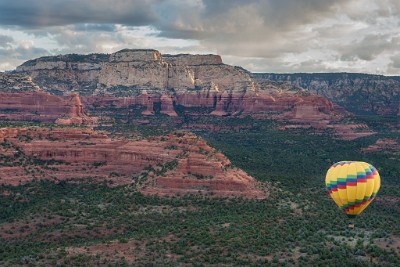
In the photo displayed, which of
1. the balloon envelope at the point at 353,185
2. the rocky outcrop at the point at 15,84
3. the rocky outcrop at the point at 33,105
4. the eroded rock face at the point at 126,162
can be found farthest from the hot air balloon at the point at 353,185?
the rocky outcrop at the point at 15,84

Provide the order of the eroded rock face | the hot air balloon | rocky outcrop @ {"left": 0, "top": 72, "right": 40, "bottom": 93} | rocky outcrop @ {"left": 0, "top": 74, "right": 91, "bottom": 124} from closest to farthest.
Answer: the hot air balloon → the eroded rock face → rocky outcrop @ {"left": 0, "top": 74, "right": 91, "bottom": 124} → rocky outcrop @ {"left": 0, "top": 72, "right": 40, "bottom": 93}

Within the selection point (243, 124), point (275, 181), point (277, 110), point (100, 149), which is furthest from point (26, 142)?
point (277, 110)

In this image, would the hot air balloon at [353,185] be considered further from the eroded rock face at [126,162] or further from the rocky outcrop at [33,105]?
the rocky outcrop at [33,105]

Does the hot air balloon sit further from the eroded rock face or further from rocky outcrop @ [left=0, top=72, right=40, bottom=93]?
rocky outcrop @ [left=0, top=72, right=40, bottom=93]

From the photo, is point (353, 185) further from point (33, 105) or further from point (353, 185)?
point (33, 105)

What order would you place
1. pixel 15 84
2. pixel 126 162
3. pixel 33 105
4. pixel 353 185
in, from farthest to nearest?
1. pixel 15 84
2. pixel 33 105
3. pixel 126 162
4. pixel 353 185

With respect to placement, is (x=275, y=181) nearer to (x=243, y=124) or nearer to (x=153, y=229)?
(x=153, y=229)

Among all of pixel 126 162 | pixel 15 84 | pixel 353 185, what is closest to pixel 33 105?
pixel 15 84

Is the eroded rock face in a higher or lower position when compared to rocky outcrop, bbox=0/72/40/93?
lower

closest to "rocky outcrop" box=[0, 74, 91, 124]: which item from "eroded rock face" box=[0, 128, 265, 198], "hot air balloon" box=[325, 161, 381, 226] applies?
"eroded rock face" box=[0, 128, 265, 198]
